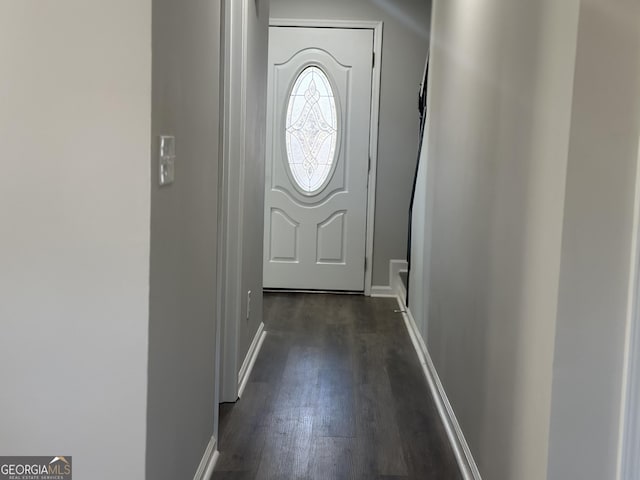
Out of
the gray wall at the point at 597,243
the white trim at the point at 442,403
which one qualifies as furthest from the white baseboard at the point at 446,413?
the gray wall at the point at 597,243

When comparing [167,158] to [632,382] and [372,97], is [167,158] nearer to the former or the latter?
[632,382]

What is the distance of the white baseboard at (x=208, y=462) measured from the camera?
2488 millimetres

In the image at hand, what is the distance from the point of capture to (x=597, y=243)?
1649 millimetres

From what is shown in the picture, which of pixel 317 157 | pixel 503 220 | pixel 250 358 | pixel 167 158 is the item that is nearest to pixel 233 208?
pixel 250 358

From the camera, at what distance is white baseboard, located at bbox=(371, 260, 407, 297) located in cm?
571

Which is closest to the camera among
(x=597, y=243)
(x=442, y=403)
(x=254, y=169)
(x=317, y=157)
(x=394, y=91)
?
(x=597, y=243)

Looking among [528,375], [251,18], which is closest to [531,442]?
[528,375]

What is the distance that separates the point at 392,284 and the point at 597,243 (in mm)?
4127

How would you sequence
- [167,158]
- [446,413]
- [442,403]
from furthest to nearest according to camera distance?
[442,403] → [446,413] → [167,158]

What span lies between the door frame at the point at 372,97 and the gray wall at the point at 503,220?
192 centimetres

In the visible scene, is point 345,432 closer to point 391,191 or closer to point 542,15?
point 542,15

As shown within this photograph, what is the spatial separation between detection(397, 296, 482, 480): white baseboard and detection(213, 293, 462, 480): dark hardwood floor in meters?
0.04

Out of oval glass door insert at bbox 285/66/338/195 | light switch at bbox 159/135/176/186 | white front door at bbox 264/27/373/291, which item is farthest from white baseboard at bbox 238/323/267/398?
light switch at bbox 159/135/176/186

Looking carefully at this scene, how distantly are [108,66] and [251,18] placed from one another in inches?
80.0
